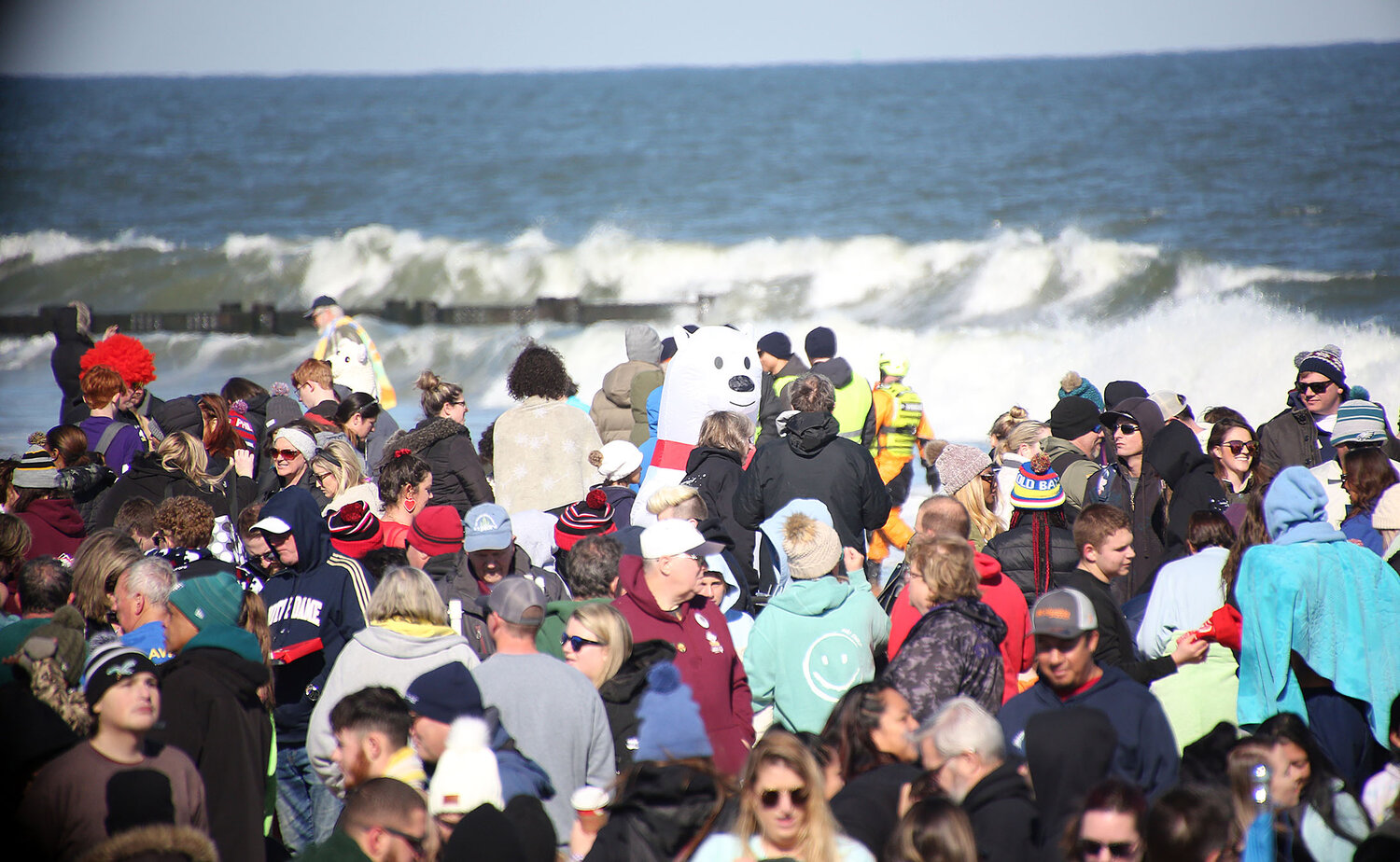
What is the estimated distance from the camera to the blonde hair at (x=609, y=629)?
363 centimetres

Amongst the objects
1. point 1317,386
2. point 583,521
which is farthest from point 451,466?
point 1317,386

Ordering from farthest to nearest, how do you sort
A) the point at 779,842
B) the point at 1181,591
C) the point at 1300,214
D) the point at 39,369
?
the point at 1300,214, the point at 39,369, the point at 1181,591, the point at 779,842


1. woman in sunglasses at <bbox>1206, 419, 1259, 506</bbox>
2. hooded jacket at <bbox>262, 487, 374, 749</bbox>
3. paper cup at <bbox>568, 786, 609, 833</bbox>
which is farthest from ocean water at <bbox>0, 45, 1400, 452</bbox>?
paper cup at <bbox>568, 786, 609, 833</bbox>

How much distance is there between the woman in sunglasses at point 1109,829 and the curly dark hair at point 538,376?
3840 millimetres

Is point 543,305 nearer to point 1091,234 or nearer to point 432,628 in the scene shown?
point 1091,234

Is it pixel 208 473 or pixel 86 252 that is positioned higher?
pixel 86 252

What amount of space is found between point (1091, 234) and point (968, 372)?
11.2m

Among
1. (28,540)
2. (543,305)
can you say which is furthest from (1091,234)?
(28,540)

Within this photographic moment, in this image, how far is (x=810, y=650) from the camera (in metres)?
3.98

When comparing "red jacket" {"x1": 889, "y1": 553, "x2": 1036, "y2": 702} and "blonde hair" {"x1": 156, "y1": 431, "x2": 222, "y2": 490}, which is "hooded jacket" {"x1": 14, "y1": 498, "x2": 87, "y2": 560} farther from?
"red jacket" {"x1": 889, "y1": 553, "x2": 1036, "y2": 702}

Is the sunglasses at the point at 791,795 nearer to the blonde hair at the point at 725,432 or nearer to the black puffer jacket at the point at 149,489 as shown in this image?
the blonde hair at the point at 725,432

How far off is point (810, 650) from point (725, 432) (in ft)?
6.03

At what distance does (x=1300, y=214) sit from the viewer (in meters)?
24.9

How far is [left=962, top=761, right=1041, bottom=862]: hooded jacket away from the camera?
9.20ft
